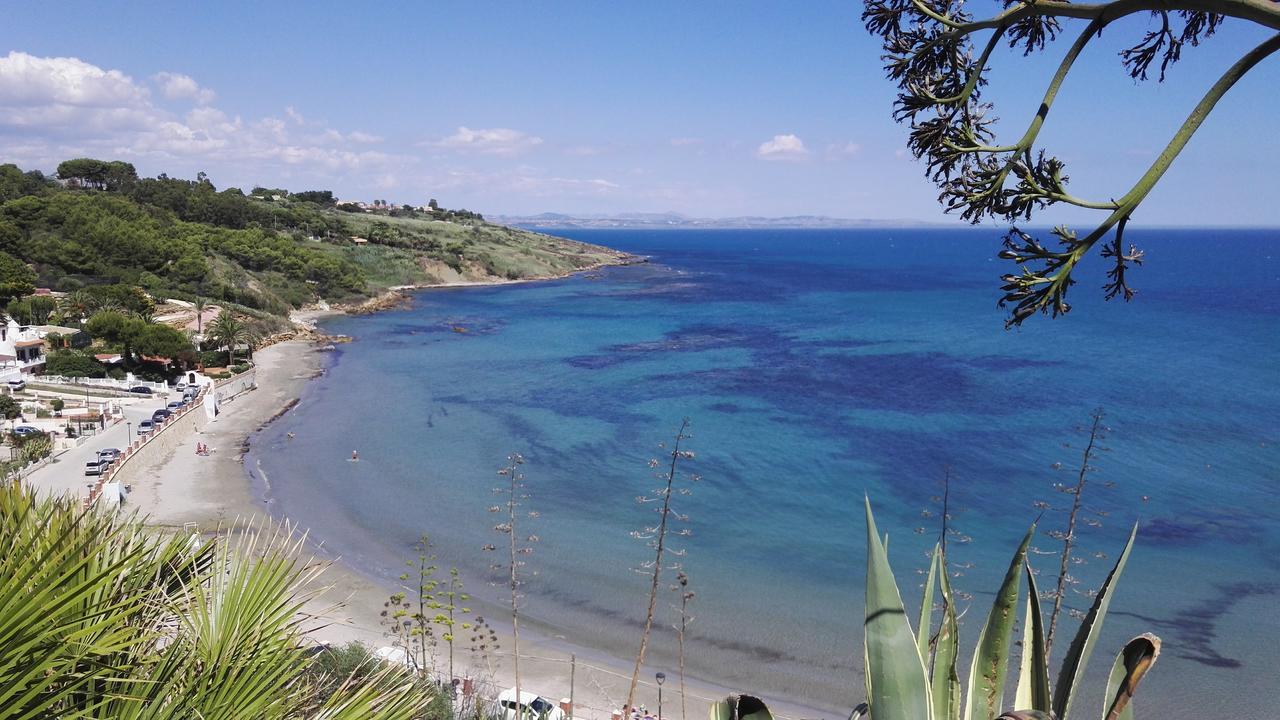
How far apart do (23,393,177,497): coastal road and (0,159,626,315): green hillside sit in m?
17.6

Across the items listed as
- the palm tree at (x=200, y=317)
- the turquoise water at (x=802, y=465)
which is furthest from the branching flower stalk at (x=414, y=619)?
the palm tree at (x=200, y=317)

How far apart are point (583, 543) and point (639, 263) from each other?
11877 cm

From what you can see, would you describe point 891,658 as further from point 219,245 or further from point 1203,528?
point 219,245

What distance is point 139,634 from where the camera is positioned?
3.29 m

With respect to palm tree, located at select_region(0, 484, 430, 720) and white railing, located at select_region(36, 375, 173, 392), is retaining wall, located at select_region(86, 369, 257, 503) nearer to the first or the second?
white railing, located at select_region(36, 375, 173, 392)

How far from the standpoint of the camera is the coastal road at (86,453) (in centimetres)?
2266

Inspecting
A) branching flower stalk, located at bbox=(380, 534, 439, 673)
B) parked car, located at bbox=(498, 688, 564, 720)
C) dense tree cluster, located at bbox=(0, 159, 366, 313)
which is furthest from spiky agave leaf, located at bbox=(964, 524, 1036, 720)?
dense tree cluster, located at bbox=(0, 159, 366, 313)

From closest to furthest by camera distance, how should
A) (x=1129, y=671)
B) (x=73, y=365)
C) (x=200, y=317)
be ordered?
(x=1129, y=671)
(x=73, y=365)
(x=200, y=317)

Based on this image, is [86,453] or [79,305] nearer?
[86,453]

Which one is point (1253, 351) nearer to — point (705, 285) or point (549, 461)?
point (549, 461)

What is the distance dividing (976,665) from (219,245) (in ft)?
253

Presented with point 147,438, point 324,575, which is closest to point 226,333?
point 147,438

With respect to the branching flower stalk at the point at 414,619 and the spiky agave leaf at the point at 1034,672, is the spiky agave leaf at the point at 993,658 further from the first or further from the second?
the branching flower stalk at the point at 414,619

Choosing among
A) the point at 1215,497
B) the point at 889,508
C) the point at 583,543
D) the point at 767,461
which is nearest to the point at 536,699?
the point at 583,543
